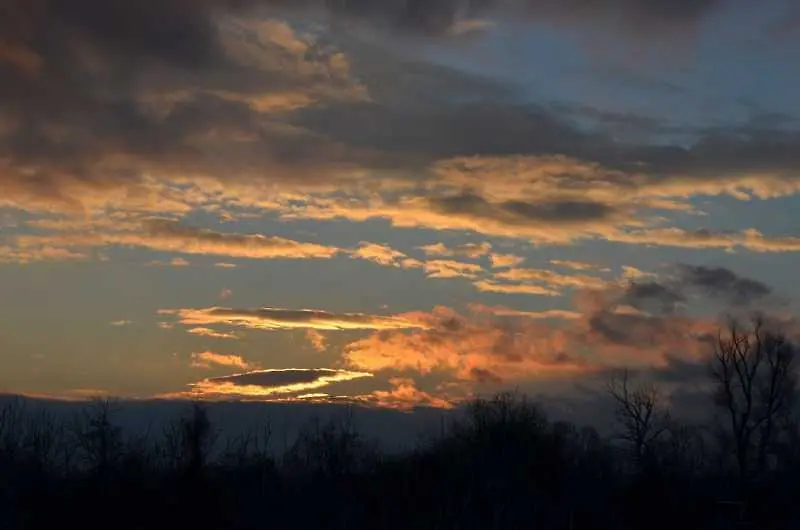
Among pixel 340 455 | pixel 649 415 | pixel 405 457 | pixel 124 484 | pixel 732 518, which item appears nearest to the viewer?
pixel 124 484

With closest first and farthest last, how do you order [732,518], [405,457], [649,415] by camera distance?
[732,518] < [405,457] < [649,415]

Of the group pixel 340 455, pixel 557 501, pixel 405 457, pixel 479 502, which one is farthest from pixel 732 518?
pixel 340 455

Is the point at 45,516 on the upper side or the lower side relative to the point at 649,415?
lower

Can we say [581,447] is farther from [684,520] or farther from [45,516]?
[45,516]

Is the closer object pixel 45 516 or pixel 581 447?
pixel 45 516

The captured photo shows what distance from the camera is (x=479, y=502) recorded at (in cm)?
7031

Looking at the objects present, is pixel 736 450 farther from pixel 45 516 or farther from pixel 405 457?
pixel 45 516

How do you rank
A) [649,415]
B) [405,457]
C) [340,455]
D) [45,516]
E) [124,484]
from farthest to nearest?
[649,415] → [340,455] → [405,457] → [124,484] → [45,516]

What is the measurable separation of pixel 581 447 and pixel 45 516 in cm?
3684

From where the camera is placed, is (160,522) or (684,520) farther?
(684,520)

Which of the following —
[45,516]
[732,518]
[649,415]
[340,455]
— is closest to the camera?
[45,516]

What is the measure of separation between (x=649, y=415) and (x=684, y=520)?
22713 mm

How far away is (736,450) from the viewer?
85125mm

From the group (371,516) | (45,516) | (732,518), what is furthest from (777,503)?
(45,516)
